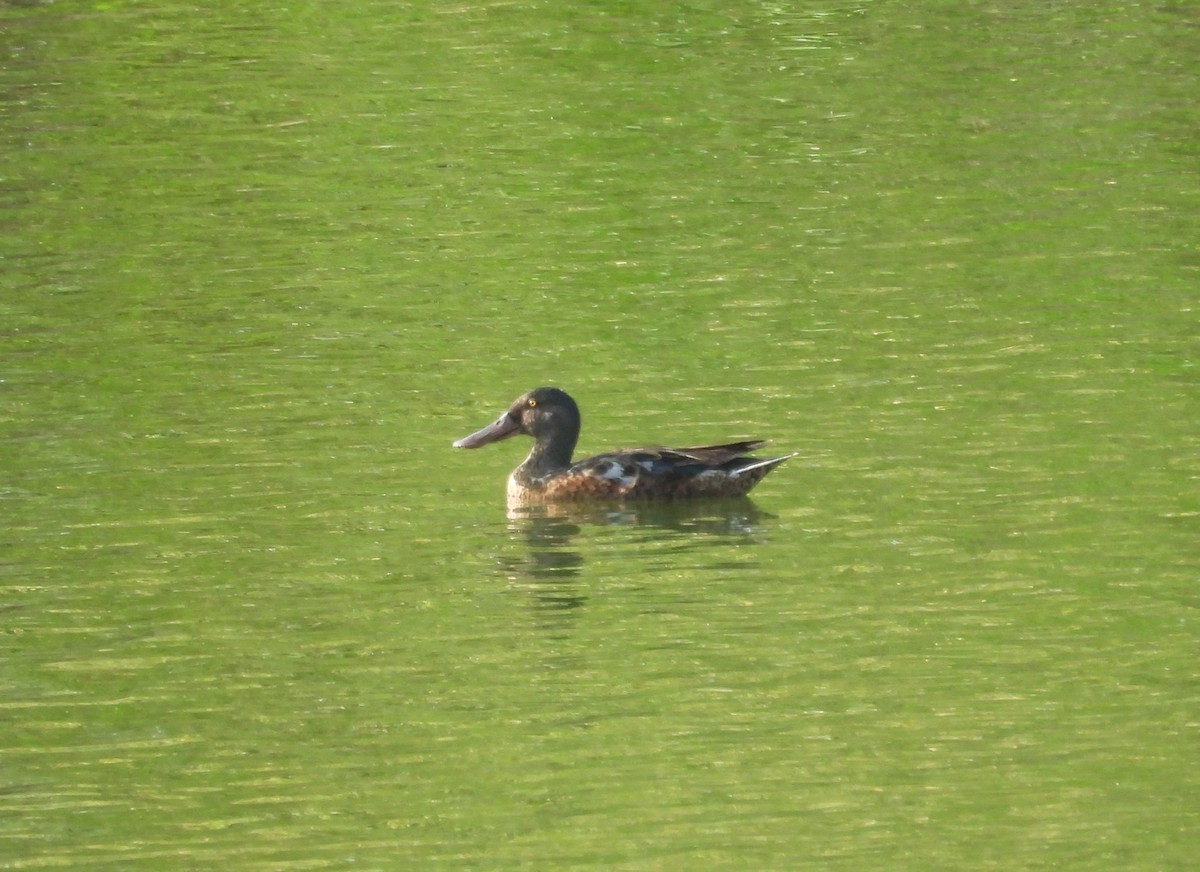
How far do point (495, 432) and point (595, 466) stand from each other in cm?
83

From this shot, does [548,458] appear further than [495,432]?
No

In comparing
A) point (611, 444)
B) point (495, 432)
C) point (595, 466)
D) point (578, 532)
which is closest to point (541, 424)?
point (495, 432)

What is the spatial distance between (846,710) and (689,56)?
1558 centimetres

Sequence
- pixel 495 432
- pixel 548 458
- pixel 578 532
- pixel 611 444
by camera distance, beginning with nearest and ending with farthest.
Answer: pixel 578 532, pixel 548 458, pixel 495 432, pixel 611 444

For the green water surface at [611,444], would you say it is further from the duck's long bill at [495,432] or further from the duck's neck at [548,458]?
the duck's neck at [548,458]

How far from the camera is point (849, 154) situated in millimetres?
20172

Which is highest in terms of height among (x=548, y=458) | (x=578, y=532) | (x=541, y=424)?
(x=541, y=424)

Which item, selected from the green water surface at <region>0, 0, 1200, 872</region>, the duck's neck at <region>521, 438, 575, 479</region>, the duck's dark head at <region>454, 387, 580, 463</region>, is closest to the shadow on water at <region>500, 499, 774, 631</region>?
the green water surface at <region>0, 0, 1200, 872</region>

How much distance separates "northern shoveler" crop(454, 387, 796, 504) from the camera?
12.6 m

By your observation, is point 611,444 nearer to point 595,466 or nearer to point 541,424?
point 541,424

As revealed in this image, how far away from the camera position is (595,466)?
1295 cm

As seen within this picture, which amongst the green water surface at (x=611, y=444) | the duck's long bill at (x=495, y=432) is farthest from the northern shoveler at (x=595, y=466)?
the green water surface at (x=611, y=444)

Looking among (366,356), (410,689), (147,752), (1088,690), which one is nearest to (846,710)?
(1088,690)

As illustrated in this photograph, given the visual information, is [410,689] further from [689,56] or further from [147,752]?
[689,56]
